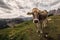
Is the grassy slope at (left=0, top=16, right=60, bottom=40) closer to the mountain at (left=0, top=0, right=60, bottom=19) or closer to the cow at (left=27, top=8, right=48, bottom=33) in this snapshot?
the cow at (left=27, top=8, right=48, bottom=33)

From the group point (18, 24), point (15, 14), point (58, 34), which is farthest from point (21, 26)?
point (58, 34)

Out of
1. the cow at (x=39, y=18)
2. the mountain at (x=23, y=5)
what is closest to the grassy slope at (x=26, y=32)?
the cow at (x=39, y=18)

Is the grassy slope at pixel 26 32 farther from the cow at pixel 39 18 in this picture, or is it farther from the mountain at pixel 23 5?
the mountain at pixel 23 5

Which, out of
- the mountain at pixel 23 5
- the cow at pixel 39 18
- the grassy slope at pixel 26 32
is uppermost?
the mountain at pixel 23 5

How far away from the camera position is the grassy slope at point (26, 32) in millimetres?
1151

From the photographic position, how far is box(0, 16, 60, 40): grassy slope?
3.78ft

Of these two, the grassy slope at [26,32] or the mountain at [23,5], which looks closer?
the grassy slope at [26,32]

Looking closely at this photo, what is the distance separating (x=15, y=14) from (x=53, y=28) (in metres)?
0.32

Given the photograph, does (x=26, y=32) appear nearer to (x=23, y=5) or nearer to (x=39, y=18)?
(x=39, y=18)

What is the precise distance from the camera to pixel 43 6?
1462mm

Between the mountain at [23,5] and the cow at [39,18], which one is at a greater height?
the mountain at [23,5]

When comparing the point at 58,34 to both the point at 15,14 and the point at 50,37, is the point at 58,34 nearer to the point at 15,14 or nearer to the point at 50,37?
the point at 50,37

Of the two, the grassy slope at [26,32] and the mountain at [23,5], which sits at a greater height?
the mountain at [23,5]

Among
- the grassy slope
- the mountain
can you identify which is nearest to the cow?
the grassy slope
